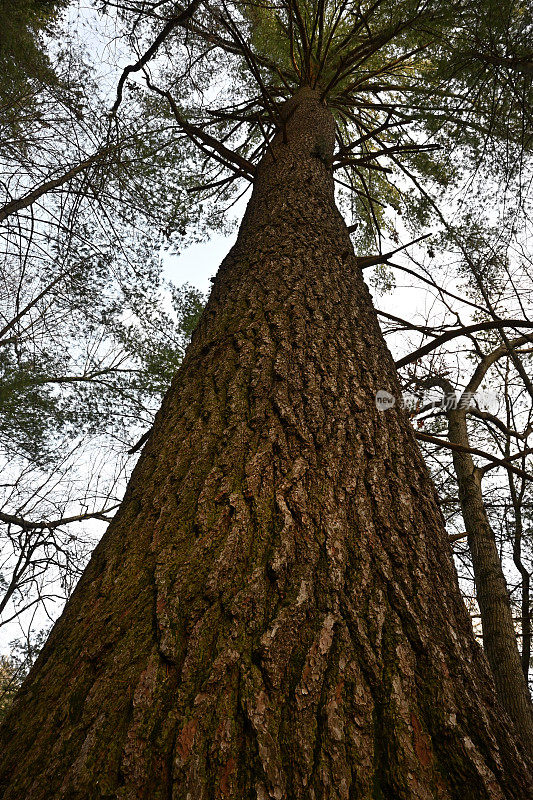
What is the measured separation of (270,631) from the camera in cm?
67

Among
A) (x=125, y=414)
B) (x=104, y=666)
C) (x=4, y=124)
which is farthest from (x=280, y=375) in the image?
(x=125, y=414)

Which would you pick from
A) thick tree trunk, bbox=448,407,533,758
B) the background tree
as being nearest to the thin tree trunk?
thick tree trunk, bbox=448,407,533,758

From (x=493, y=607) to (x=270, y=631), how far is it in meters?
2.53

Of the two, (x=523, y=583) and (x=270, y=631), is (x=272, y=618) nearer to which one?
(x=270, y=631)

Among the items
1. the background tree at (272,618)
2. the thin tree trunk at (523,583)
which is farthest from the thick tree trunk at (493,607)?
the background tree at (272,618)

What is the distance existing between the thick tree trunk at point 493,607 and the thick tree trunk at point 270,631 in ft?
5.89

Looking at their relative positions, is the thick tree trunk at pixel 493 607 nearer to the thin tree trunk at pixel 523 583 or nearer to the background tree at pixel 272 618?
the thin tree trunk at pixel 523 583

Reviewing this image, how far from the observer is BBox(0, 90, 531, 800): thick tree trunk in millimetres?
565

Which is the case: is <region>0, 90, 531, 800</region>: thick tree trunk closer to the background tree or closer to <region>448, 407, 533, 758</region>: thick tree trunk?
the background tree

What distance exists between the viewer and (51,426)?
4.54m

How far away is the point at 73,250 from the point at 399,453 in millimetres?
3722

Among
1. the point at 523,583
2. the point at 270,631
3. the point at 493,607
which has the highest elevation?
the point at 523,583

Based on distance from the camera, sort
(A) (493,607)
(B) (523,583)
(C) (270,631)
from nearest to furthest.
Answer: (C) (270,631) → (A) (493,607) → (B) (523,583)

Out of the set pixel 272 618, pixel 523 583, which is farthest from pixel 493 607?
pixel 272 618
